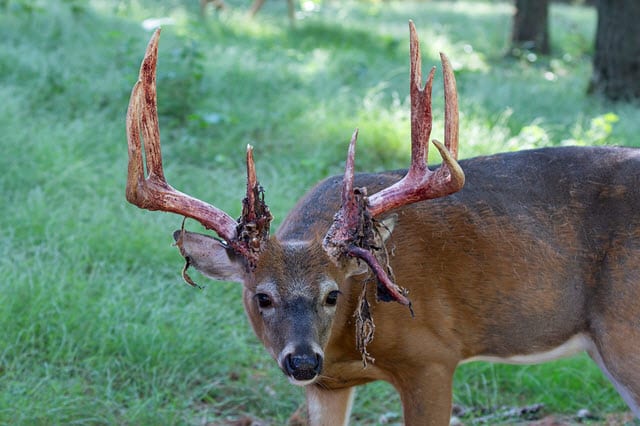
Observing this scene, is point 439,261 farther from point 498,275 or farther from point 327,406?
point 327,406

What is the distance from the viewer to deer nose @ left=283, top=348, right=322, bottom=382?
3.21 metres

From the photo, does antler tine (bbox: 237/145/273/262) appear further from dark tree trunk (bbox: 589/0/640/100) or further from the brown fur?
dark tree trunk (bbox: 589/0/640/100)

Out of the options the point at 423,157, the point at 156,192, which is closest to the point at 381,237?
the point at 423,157

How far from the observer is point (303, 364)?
3211 mm

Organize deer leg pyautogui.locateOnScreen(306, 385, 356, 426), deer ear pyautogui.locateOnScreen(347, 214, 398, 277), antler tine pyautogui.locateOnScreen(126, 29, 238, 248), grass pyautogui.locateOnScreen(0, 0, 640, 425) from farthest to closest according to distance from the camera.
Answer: grass pyautogui.locateOnScreen(0, 0, 640, 425) → deer leg pyautogui.locateOnScreen(306, 385, 356, 426) → deer ear pyautogui.locateOnScreen(347, 214, 398, 277) → antler tine pyautogui.locateOnScreen(126, 29, 238, 248)

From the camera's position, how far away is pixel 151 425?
4156 mm

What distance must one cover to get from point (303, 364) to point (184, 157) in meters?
3.97

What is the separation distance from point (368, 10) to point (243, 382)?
36.3 feet

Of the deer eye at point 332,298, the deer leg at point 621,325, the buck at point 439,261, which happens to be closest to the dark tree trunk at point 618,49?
the buck at point 439,261

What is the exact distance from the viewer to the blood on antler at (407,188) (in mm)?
3270

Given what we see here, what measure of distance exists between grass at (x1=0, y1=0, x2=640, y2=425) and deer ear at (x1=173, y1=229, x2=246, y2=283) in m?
0.87

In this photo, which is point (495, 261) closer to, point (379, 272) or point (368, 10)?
point (379, 272)

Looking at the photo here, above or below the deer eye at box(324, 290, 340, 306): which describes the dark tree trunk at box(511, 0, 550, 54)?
below

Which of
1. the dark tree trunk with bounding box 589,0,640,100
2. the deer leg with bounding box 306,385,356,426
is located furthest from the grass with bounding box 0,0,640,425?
the deer leg with bounding box 306,385,356,426
